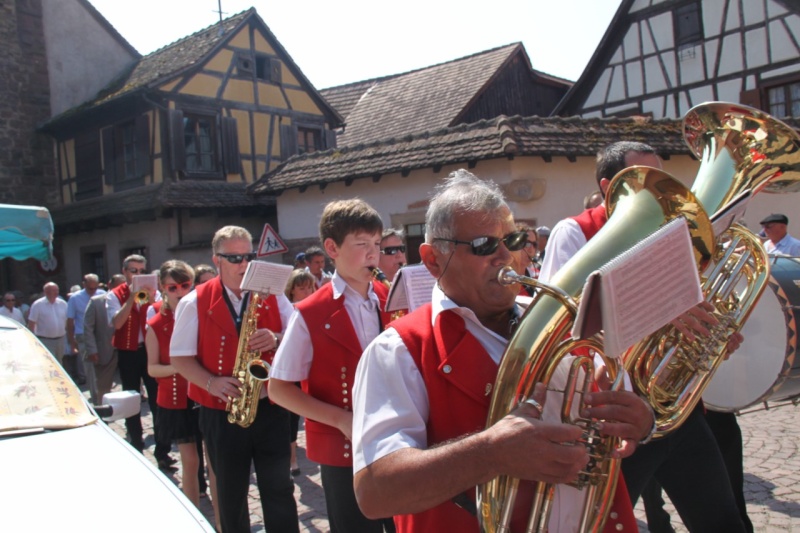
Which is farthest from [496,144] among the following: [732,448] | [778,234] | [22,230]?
[732,448]

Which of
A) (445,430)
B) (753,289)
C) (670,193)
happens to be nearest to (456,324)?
(445,430)

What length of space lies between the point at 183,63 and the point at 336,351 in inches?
685

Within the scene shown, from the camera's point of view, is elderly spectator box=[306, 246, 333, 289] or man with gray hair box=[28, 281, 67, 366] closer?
elderly spectator box=[306, 246, 333, 289]

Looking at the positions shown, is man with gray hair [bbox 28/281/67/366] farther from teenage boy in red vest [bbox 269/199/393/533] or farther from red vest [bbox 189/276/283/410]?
teenage boy in red vest [bbox 269/199/393/533]

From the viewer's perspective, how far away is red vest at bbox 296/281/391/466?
9.98ft

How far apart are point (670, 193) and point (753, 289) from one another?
0.98 m

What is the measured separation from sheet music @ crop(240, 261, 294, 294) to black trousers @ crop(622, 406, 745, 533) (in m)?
2.01

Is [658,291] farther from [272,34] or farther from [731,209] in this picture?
[272,34]

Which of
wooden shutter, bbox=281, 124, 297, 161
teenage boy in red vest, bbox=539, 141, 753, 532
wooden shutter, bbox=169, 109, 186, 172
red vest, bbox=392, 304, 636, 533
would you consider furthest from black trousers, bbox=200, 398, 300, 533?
wooden shutter, bbox=281, 124, 297, 161

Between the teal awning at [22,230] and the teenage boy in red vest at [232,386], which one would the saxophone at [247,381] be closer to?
the teenage boy in red vest at [232,386]

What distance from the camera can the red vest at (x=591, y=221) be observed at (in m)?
3.11

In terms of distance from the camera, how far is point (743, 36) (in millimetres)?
16281

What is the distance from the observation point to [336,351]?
311cm

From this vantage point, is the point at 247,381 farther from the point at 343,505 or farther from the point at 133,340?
the point at 133,340
